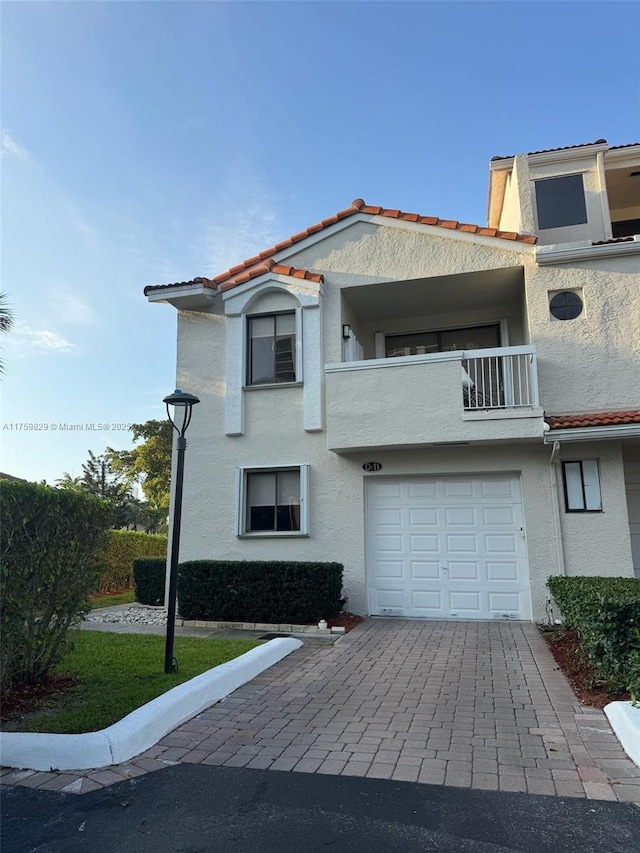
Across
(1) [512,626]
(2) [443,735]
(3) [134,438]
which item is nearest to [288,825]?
(2) [443,735]

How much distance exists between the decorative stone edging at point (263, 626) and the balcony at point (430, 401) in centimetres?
312

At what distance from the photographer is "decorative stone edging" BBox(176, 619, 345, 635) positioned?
919cm

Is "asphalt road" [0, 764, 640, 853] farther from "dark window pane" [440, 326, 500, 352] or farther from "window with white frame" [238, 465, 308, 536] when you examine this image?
"dark window pane" [440, 326, 500, 352]

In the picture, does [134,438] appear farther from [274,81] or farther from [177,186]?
[274,81]

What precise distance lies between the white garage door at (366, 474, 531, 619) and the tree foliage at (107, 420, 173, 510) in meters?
17.0

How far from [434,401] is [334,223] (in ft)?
14.9

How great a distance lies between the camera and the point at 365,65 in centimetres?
1017

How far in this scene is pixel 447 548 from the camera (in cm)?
1013

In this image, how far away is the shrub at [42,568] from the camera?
4.98m

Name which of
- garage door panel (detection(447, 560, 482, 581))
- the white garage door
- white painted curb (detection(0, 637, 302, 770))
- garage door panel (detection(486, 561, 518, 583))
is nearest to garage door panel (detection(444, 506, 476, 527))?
the white garage door

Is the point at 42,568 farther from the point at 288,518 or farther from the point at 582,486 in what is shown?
the point at 582,486

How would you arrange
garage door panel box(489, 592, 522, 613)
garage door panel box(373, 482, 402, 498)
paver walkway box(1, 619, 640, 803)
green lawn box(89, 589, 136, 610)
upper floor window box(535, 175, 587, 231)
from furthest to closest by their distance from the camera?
green lawn box(89, 589, 136, 610), upper floor window box(535, 175, 587, 231), garage door panel box(373, 482, 402, 498), garage door panel box(489, 592, 522, 613), paver walkway box(1, 619, 640, 803)

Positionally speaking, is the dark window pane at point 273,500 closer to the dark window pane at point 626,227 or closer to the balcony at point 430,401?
the balcony at point 430,401

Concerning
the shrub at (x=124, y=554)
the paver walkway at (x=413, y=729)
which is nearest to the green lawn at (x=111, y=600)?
the shrub at (x=124, y=554)
